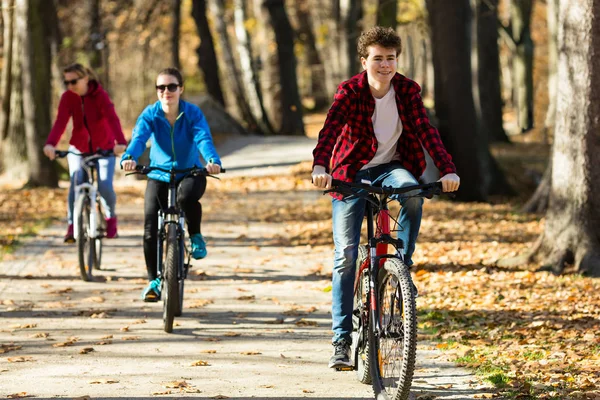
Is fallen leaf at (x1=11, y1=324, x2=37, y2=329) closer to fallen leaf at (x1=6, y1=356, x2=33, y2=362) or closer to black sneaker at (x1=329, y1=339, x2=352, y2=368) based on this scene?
fallen leaf at (x1=6, y1=356, x2=33, y2=362)

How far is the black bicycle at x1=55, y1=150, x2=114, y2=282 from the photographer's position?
10.5 m

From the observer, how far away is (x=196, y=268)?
1167 cm

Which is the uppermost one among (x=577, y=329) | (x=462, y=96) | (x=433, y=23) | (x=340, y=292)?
(x=433, y=23)

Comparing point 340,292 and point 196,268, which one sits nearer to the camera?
point 340,292

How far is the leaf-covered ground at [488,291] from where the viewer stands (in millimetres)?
6898

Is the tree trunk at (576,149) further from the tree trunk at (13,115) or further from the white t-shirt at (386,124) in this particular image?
the tree trunk at (13,115)

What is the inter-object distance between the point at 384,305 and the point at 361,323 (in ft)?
0.89

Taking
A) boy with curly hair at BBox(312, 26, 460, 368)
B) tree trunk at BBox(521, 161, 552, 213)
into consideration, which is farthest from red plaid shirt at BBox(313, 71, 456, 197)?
tree trunk at BBox(521, 161, 552, 213)

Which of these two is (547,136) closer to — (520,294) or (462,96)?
(462,96)

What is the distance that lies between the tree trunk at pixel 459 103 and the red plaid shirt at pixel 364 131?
39.0 ft

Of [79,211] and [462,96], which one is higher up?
[462,96]

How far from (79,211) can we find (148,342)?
119 inches

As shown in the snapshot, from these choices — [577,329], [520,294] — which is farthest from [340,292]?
[520,294]

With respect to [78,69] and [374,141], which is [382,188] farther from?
[78,69]
